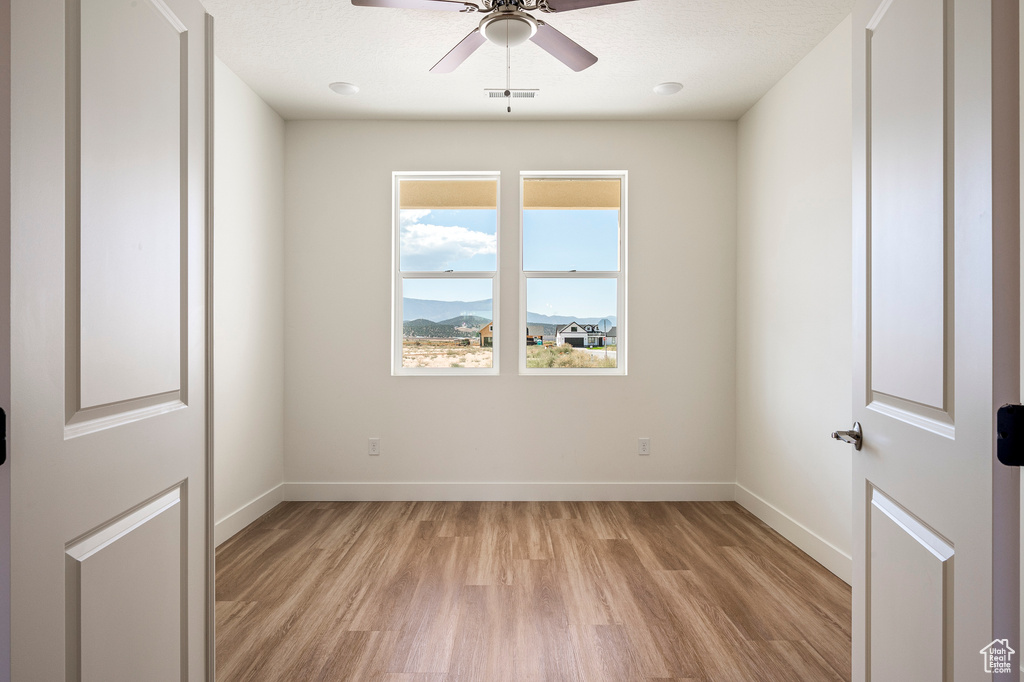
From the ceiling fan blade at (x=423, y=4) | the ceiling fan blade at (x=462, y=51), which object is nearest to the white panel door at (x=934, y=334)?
the ceiling fan blade at (x=423, y=4)

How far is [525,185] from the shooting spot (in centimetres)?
398

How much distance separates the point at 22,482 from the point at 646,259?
Result: 367cm

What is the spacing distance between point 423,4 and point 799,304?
252 centimetres

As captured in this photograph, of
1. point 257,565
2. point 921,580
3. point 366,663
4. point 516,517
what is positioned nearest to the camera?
point 921,580

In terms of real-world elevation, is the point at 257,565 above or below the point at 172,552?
below

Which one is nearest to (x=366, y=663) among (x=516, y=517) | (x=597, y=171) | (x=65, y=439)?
(x=65, y=439)

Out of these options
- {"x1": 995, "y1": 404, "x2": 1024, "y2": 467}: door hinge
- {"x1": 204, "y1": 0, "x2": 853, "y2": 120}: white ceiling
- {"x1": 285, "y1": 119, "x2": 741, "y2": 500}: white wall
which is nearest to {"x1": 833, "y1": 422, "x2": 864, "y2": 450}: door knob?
{"x1": 995, "y1": 404, "x2": 1024, "y2": 467}: door hinge

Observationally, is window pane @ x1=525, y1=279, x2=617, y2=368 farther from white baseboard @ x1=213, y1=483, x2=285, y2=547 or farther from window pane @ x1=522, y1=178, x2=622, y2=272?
white baseboard @ x1=213, y1=483, x2=285, y2=547

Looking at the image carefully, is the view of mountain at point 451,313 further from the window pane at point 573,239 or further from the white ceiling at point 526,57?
the white ceiling at point 526,57

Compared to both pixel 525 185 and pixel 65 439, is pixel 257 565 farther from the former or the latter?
pixel 525 185

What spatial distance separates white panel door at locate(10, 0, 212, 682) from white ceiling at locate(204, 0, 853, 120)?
1550 mm

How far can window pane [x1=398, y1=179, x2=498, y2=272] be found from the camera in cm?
398

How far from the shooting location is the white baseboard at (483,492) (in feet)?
12.7

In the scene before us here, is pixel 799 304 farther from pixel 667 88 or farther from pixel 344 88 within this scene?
pixel 344 88
